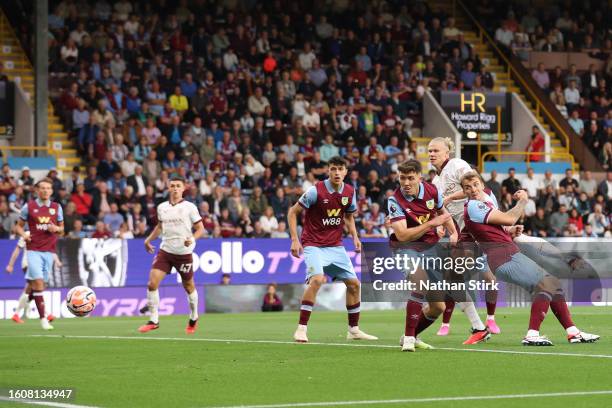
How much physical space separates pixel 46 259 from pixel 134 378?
34.0ft

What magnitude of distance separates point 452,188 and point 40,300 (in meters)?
7.70

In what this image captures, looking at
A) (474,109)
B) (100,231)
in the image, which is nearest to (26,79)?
(100,231)

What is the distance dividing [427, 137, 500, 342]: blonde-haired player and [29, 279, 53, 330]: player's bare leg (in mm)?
6772

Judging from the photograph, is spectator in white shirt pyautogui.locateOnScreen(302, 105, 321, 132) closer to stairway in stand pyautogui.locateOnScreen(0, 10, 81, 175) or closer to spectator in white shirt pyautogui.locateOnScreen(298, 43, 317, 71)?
spectator in white shirt pyautogui.locateOnScreen(298, 43, 317, 71)

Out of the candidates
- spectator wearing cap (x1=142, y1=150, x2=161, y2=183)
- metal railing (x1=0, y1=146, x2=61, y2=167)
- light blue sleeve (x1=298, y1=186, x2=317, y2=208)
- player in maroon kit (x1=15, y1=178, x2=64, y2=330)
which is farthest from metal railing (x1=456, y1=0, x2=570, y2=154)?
light blue sleeve (x1=298, y1=186, x2=317, y2=208)

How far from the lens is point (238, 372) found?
11.6 meters

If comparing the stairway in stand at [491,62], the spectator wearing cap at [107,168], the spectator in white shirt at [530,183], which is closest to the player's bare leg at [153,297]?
the spectator wearing cap at [107,168]

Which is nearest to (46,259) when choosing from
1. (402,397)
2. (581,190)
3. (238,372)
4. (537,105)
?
(238,372)

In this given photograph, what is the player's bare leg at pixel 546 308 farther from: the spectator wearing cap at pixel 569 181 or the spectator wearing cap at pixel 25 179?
the spectator wearing cap at pixel 569 181

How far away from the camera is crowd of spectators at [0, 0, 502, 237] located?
102 ft

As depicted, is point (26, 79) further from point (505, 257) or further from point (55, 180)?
point (505, 257)

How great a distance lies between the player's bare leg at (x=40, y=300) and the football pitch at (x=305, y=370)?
91.6 inches

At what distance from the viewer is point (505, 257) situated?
45.3 ft

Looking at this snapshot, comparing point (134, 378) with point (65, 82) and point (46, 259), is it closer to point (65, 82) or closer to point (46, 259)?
point (46, 259)
